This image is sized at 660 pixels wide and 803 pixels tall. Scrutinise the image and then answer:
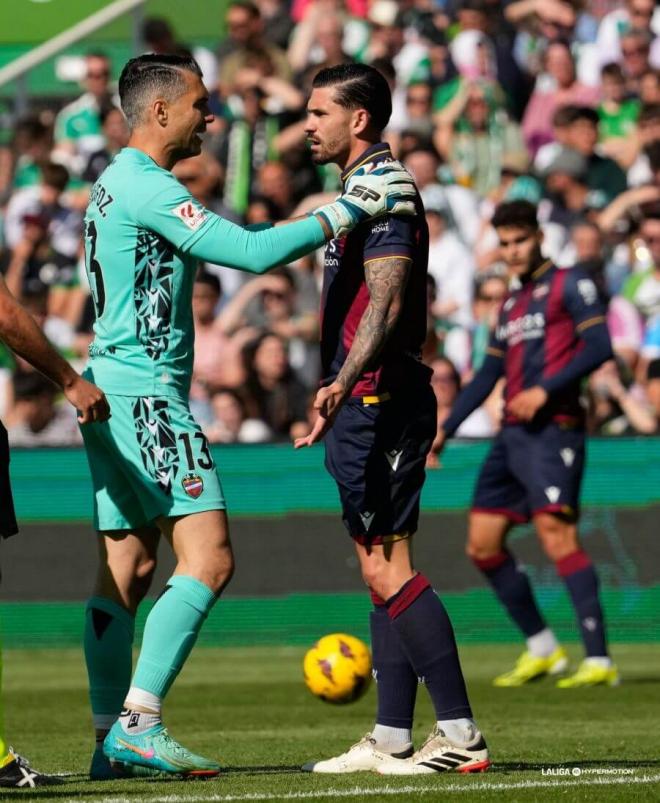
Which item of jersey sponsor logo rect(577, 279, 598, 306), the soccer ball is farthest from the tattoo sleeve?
jersey sponsor logo rect(577, 279, 598, 306)

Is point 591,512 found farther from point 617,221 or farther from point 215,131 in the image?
point 215,131

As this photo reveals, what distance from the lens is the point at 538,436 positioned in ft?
34.9

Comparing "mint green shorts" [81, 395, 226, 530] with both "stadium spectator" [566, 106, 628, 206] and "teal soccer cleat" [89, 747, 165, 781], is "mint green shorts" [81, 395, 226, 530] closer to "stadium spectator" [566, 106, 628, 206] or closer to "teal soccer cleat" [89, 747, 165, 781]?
"teal soccer cleat" [89, 747, 165, 781]

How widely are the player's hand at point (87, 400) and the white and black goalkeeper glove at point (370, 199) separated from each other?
103 centimetres

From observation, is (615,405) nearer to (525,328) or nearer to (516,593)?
(525,328)

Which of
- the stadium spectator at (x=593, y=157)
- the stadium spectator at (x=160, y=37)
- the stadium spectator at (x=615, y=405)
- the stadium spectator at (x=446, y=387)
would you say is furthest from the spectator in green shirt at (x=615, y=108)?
the stadium spectator at (x=160, y=37)

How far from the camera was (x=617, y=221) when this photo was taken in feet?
51.9

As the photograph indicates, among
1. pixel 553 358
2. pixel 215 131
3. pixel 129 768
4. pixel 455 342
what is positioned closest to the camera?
pixel 129 768

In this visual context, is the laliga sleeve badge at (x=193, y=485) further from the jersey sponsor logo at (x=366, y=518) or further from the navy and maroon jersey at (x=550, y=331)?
the navy and maroon jersey at (x=550, y=331)

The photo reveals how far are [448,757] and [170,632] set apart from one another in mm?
1121

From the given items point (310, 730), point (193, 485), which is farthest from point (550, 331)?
point (193, 485)

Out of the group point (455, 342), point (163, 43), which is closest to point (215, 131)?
point (163, 43)

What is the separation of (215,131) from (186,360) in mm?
12242

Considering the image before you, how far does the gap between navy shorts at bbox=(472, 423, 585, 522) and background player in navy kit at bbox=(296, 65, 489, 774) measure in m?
4.10
